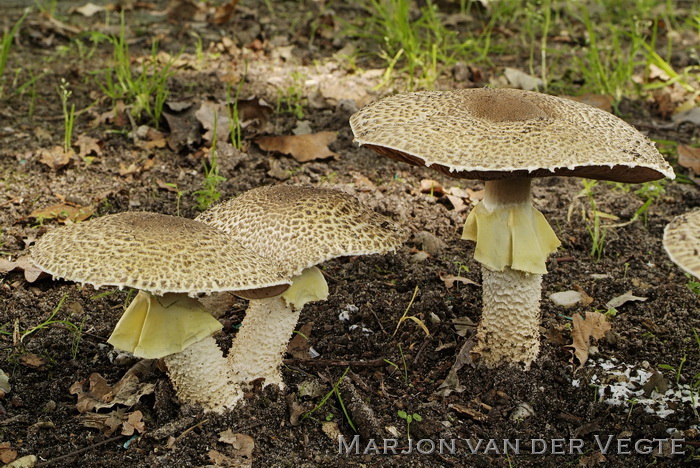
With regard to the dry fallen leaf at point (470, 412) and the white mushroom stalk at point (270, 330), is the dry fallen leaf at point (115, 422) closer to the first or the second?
the white mushroom stalk at point (270, 330)

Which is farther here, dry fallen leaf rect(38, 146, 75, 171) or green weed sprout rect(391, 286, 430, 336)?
dry fallen leaf rect(38, 146, 75, 171)

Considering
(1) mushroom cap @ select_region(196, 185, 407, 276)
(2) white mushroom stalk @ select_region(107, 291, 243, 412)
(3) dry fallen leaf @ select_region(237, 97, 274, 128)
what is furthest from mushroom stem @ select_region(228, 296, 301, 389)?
(3) dry fallen leaf @ select_region(237, 97, 274, 128)

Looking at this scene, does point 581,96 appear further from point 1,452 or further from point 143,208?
point 1,452

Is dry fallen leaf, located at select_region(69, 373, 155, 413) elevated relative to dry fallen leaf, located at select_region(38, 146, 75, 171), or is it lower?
lower

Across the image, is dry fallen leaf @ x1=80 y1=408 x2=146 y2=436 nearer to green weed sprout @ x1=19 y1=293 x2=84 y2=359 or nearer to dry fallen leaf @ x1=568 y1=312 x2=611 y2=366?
green weed sprout @ x1=19 y1=293 x2=84 y2=359

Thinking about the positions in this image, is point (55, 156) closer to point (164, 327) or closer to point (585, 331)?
point (164, 327)

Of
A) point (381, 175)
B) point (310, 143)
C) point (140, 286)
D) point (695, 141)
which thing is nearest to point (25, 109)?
point (310, 143)
